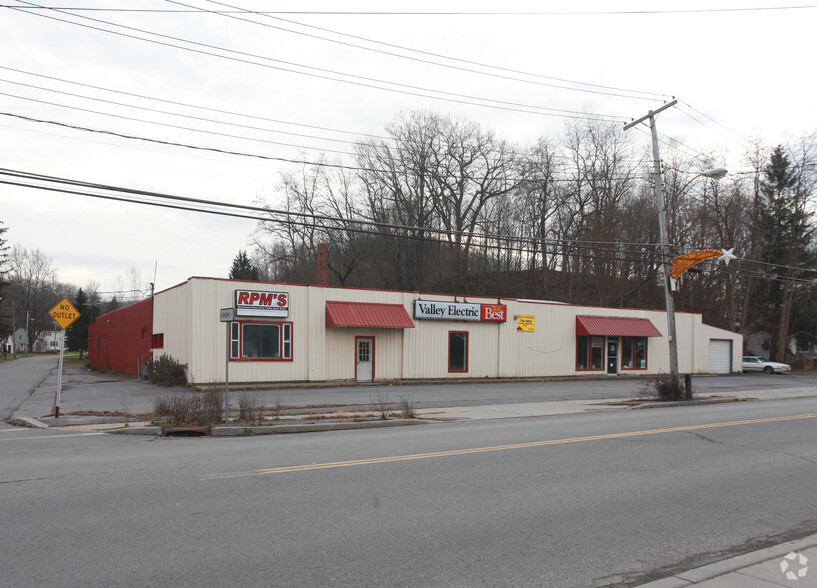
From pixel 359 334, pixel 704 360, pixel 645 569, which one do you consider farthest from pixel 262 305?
pixel 704 360

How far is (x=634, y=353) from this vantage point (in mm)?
40031

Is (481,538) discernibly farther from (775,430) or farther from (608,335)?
(608,335)

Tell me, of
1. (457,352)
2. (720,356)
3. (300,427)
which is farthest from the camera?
(720,356)

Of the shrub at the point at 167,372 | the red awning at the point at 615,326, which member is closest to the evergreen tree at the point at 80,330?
→ the shrub at the point at 167,372

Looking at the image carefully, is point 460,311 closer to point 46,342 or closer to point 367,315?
point 367,315

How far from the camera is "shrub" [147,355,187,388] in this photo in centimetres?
2594

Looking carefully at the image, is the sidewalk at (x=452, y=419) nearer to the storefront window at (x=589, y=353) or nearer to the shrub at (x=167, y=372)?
the shrub at (x=167, y=372)

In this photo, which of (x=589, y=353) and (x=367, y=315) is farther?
(x=589, y=353)

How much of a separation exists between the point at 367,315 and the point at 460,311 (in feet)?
18.7

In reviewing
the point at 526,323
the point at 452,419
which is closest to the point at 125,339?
the point at 526,323

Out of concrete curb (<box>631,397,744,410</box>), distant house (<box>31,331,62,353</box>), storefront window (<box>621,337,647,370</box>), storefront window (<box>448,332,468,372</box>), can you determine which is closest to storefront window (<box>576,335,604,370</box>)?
storefront window (<box>621,337,647,370</box>)

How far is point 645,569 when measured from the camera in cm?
501

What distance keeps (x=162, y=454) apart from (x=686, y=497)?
7.88m

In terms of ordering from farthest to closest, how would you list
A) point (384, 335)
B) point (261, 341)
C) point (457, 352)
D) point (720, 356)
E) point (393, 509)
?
point (720, 356), point (457, 352), point (384, 335), point (261, 341), point (393, 509)
